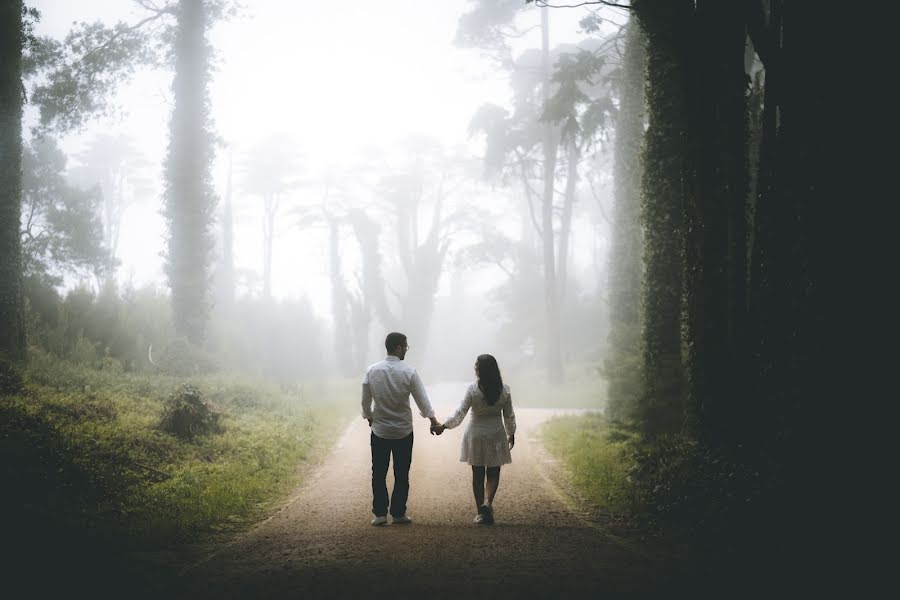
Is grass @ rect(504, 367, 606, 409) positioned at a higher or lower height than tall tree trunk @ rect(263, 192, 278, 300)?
lower

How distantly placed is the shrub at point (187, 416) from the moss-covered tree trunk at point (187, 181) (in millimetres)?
8235

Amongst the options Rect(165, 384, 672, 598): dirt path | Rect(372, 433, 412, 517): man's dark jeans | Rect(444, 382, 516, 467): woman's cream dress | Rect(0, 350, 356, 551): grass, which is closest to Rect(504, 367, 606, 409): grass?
Rect(0, 350, 356, 551): grass

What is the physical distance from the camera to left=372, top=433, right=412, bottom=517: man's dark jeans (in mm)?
6609

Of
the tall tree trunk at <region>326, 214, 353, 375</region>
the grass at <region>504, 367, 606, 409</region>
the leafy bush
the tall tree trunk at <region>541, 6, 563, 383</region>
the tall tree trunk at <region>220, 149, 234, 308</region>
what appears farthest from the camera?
the tall tree trunk at <region>326, 214, 353, 375</region>

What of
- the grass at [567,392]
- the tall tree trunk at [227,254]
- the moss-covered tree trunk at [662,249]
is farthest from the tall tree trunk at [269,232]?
the moss-covered tree trunk at [662,249]

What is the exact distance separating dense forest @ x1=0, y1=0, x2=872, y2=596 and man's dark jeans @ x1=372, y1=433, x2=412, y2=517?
1.87 metres

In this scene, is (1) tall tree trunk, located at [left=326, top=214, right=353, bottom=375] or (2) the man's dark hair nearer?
(2) the man's dark hair

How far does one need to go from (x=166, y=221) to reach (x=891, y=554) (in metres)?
18.8

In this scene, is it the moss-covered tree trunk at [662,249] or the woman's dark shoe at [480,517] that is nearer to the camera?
the woman's dark shoe at [480,517]

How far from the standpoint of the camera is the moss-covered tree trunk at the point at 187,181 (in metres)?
18.4

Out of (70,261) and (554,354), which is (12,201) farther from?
(554,354)

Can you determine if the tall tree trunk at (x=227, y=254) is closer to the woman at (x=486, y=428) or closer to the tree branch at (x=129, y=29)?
the tree branch at (x=129, y=29)

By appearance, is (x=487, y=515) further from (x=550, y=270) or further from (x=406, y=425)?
(x=550, y=270)

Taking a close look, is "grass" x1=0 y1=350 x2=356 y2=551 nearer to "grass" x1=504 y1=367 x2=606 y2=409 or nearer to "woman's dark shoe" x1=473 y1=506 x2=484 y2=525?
"woman's dark shoe" x1=473 y1=506 x2=484 y2=525
